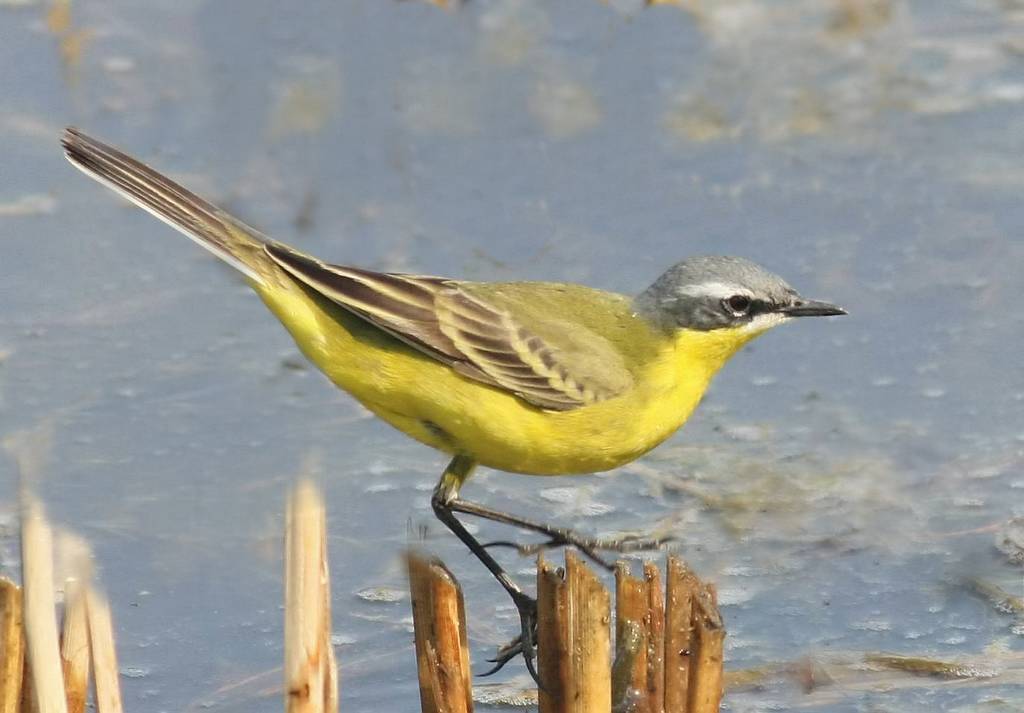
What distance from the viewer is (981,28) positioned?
12.4 meters

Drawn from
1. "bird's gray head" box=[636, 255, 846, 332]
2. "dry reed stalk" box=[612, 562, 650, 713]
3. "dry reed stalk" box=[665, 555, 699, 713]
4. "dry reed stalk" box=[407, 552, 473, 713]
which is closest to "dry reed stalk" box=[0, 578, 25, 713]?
"dry reed stalk" box=[407, 552, 473, 713]

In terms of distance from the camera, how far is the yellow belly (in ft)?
23.5

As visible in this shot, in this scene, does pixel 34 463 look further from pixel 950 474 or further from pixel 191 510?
pixel 950 474

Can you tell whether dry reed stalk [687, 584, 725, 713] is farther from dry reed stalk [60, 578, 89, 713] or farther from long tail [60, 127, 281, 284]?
long tail [60, 127, 281, 284]

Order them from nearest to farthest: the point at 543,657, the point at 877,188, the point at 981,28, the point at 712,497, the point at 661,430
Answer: the point at 543,657 < the point at 661,430 < the point at 712,497 < the point at 877,188 < the point at 981,28

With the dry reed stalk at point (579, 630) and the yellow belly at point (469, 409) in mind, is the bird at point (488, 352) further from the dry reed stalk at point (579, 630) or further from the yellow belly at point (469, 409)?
the dry reed stalk at point (579, 630)

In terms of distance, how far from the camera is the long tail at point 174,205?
7.00 metres

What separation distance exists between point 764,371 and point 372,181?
272 cm

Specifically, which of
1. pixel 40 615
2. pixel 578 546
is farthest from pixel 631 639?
pixel 40 615

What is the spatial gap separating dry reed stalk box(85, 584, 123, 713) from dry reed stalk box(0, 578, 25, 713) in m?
0.19

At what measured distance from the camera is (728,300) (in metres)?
7.39

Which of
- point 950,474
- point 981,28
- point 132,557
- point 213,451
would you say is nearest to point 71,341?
point 213,451

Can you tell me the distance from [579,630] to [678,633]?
1.17ft

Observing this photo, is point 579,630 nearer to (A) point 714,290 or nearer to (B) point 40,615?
(B) point 40,615
